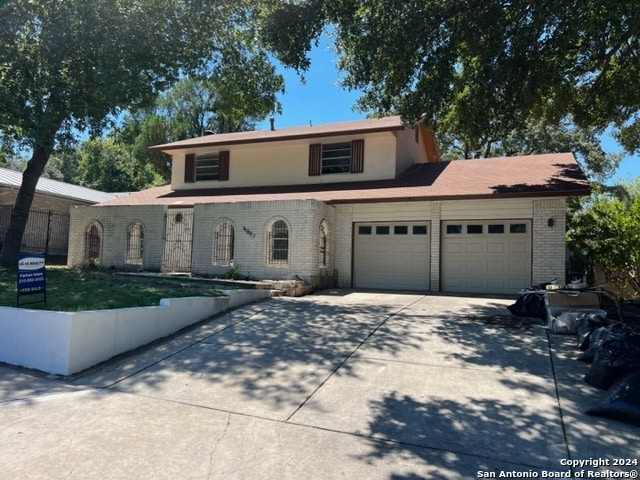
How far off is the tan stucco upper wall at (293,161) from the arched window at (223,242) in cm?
375

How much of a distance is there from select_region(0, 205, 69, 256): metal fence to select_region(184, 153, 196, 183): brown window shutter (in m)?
7.51

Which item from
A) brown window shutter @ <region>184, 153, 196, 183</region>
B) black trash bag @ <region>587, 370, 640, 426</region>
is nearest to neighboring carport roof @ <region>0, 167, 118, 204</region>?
brown window shutter @ <region>184, 153, 196, 183</region>

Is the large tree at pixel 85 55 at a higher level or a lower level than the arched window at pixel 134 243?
higher

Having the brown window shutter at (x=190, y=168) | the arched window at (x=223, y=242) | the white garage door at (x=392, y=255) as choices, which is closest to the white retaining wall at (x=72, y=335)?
the arched window at (x=223, y=242)

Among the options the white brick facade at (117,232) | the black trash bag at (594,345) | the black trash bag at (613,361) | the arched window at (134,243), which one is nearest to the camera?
the black trash bag at (613,361)

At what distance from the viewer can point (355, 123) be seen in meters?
18.6

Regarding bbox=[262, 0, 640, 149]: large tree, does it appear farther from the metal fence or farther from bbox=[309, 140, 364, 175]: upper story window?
the metal fence

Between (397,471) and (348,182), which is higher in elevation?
(348,182)

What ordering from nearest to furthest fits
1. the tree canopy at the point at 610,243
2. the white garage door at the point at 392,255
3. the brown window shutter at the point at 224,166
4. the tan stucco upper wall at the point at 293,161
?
the tree canopy at the point at 610,243 < the white garage door at the point at 392,255 < the tan stucco upper wall at the point at 293,161 < the brown window shutter at the point at 224,166

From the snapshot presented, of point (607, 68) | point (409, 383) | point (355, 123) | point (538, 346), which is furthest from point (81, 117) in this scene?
point (607, 68)

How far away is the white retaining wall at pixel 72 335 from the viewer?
6.48m

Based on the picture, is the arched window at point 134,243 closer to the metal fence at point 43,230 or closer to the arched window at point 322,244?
the arched window at point 322,244

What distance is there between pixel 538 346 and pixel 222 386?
4.75 metres

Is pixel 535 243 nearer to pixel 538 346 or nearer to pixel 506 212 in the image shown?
pixel 506 212
